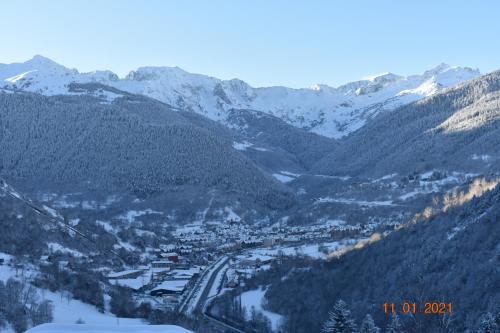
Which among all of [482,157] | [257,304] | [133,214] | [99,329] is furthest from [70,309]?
[482,157]

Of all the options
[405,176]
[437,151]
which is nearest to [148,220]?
[405,176]

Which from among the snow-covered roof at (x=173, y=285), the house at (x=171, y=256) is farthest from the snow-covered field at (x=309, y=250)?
the snow-covered roof at (x=173, y=285)

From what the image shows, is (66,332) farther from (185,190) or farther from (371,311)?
(185,190)

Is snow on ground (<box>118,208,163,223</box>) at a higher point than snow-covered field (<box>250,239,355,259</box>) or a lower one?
lower

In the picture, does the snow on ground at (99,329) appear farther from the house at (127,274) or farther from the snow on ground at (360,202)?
the snow on ground at (360,202)

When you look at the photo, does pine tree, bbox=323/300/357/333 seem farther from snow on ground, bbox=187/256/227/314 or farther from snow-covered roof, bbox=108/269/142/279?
snow-covered roof, bbox=108/269/142/279
